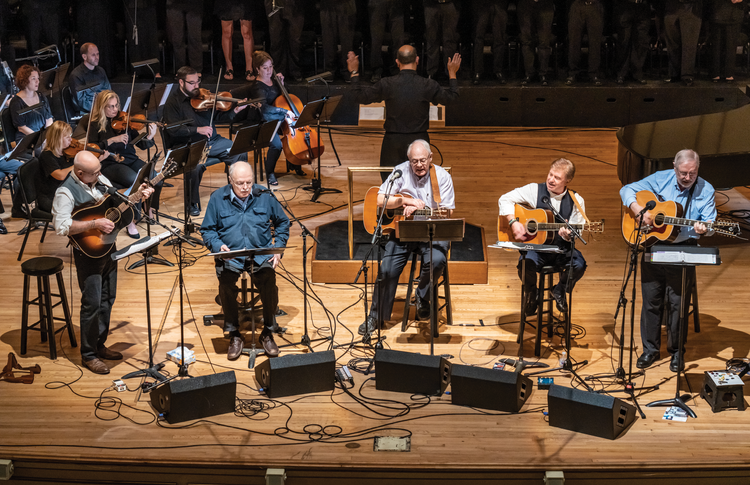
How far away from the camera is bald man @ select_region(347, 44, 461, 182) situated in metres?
7.79

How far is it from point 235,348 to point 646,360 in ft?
9.80

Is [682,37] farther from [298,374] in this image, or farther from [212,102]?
[298,374]

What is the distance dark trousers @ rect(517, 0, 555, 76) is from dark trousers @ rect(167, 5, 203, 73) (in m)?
4.68

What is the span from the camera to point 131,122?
853 cm

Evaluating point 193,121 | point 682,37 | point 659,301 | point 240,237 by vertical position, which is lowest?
point 659,301

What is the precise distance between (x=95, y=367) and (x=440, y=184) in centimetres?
289

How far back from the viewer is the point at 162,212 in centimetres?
919

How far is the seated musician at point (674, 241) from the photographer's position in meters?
5.91

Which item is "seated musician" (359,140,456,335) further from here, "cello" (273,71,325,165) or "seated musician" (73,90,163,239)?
"cello" (273,71,325,165)

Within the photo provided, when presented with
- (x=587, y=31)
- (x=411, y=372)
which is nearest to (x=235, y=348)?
(x=411, y=372)

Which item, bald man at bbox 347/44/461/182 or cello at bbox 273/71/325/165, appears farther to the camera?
cello at bbox 273/71/325/165

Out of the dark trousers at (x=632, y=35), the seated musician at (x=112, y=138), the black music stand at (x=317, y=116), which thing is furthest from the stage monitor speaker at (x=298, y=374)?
the dark trousers at (x=632, y=35)

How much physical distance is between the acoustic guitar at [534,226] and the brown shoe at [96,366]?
297 centimetres

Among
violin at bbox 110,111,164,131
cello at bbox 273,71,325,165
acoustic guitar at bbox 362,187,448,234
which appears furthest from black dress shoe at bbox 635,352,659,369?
violin at bbox 110,111,164,131
